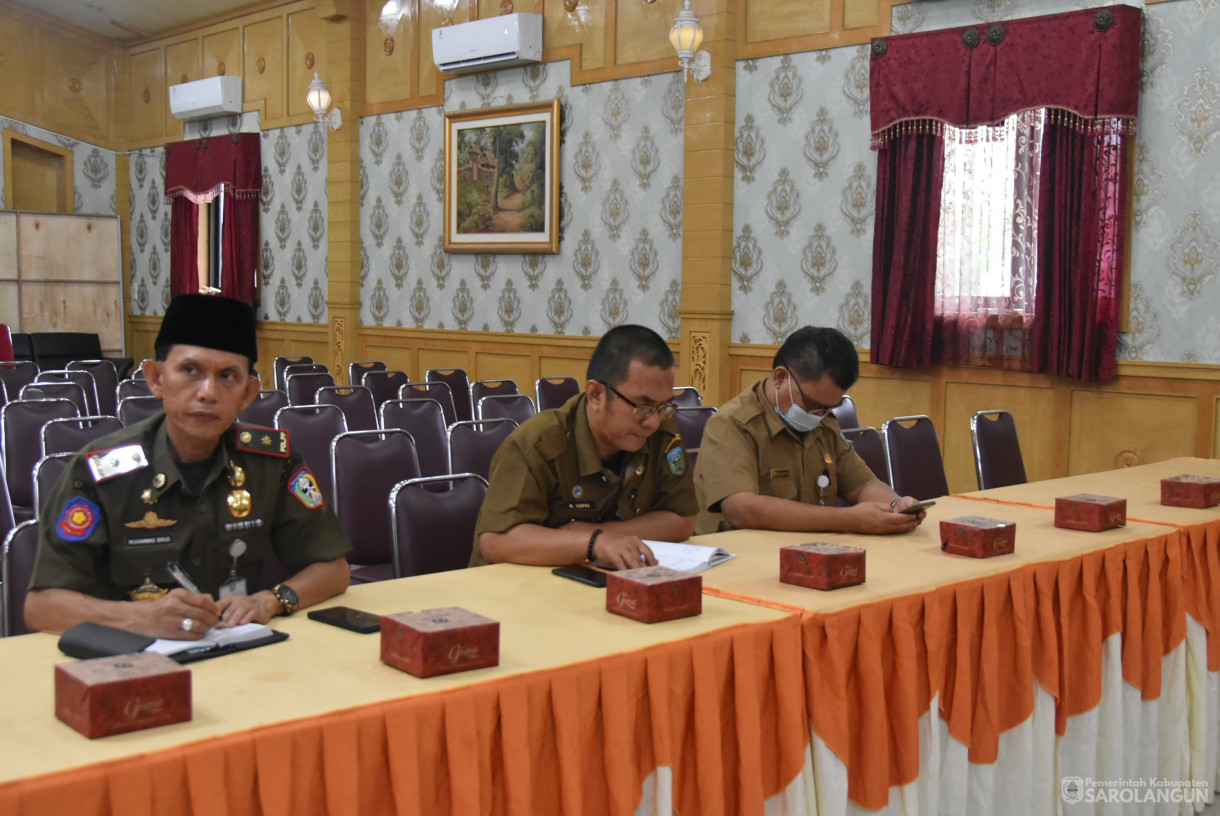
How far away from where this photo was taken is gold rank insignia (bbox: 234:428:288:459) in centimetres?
223

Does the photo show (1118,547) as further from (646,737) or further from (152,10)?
(152,10)

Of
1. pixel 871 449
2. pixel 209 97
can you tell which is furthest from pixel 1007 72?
pixel 209 97

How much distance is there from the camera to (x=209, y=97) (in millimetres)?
11703

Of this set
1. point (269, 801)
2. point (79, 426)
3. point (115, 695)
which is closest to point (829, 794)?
point (269, 801)

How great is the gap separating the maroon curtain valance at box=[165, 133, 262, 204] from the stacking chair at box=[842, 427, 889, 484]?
903cm

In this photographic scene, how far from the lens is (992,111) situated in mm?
6289

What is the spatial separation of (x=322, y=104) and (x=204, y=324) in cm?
835

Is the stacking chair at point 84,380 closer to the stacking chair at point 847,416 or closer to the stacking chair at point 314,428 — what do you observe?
the stacking chair at point 314,428

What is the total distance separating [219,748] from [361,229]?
961 cm

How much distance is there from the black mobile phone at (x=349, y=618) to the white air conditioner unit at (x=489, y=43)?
7.36 meters

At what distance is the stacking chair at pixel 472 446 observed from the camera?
12.7ft

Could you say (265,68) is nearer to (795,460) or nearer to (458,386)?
(458,386)

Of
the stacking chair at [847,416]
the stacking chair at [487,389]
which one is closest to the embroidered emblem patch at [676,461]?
the stacking chair at [847,416]

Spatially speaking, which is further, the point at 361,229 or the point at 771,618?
the point at 361,229
